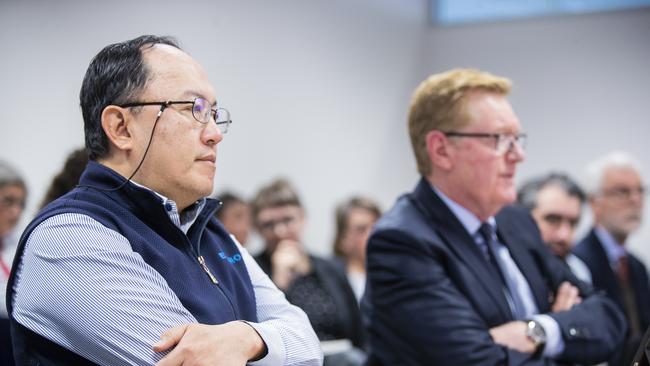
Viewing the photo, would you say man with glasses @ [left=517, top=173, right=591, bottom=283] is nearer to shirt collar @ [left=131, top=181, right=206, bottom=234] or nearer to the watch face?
the watch face

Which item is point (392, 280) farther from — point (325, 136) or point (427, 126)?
point (325, 136)

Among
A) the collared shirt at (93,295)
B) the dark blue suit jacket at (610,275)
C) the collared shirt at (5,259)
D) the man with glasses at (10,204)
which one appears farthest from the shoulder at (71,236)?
the dark blue suit jacket at (610,275)

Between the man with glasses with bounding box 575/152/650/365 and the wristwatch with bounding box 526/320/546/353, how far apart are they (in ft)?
5.50

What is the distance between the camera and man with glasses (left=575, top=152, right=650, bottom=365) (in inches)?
184

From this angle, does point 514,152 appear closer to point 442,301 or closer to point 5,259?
point 442,301

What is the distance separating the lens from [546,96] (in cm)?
716

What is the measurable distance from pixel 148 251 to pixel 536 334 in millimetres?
1317

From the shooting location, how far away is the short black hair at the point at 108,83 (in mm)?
1966

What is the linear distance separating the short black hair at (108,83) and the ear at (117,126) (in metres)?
0.02

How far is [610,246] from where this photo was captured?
15.9 feet

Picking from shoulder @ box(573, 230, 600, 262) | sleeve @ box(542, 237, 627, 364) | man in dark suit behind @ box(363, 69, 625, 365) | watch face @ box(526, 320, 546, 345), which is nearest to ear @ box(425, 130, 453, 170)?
man in dark suit behind @ box(363, 69, 625, 365)

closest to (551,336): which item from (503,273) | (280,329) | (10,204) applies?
(503,273)

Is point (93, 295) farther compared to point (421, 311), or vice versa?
point (421, 311)

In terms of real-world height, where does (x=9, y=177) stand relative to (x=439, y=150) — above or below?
below
